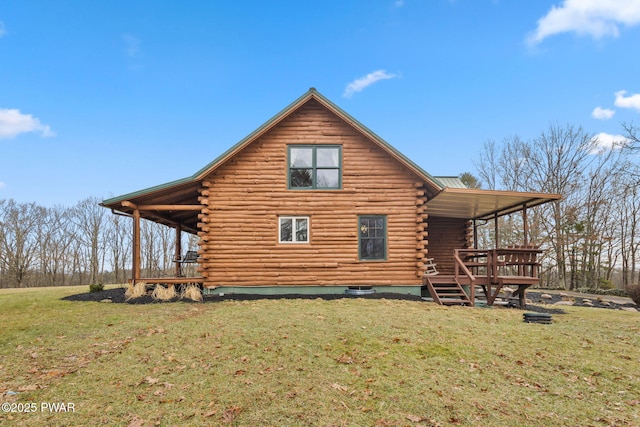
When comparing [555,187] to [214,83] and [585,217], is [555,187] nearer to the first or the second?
[585,217]

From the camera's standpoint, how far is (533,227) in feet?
84.9

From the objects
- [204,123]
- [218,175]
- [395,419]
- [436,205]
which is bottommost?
[395,419]

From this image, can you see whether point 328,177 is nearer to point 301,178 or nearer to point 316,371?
point 301,178

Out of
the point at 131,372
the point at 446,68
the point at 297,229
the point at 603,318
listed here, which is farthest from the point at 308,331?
the point at 446,68

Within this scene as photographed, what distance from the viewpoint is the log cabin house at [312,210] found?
1256 cm

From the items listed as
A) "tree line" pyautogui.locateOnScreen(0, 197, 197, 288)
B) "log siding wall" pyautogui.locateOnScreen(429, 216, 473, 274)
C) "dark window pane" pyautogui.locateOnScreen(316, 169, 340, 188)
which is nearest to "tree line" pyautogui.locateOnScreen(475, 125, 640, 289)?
"log siding wall" pyautogui.locateOnScreen(429, 216, 473, 274)

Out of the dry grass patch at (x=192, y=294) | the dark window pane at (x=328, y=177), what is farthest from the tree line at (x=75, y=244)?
the dark window pane at (x=328, y=177)

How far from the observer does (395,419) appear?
3826 millimetres

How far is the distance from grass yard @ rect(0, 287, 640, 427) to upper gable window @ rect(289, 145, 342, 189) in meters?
5.79

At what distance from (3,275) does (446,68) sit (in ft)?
133

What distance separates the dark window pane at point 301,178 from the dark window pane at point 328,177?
Result: 0.38 m

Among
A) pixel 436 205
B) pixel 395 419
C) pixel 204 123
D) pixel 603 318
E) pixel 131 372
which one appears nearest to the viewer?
pixel 395 419

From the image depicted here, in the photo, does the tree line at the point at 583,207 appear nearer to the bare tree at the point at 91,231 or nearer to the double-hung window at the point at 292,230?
the double-hung window at the point at 292,230

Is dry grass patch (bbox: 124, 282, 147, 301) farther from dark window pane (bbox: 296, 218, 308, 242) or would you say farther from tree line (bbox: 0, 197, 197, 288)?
tree line (bbox: 0, 197, 197, 288)
